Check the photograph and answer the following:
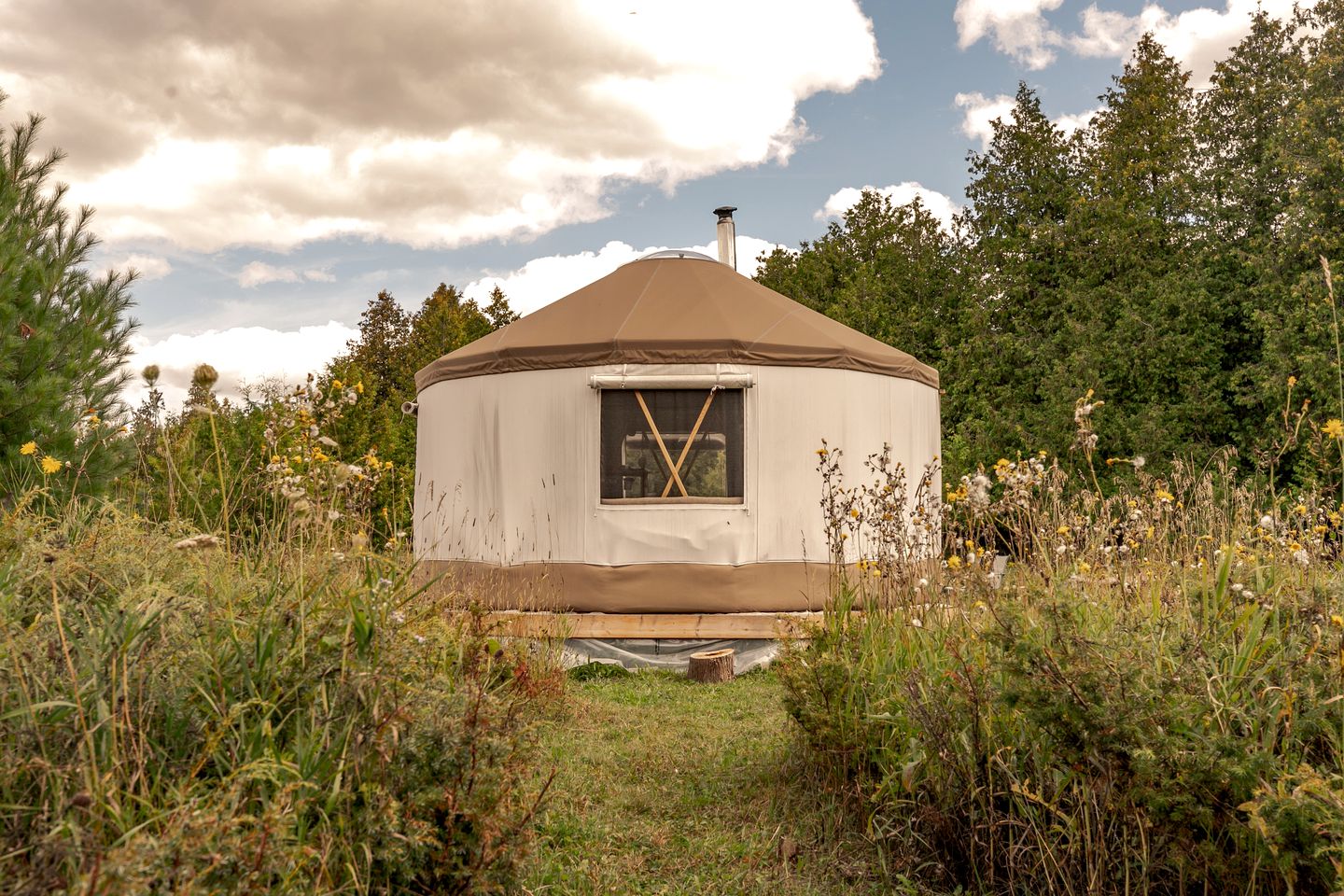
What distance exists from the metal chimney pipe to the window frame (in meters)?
2.22

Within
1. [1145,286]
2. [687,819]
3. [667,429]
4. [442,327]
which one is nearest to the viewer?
[687,819]

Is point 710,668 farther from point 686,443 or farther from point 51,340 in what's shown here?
point 51,340

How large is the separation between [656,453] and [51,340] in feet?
11.4

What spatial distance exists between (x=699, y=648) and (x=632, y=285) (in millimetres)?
2518

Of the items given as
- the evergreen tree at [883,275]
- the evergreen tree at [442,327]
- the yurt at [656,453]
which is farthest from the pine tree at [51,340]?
the evergreen tree at [883,275]

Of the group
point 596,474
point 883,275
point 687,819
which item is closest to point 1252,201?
point 883,275

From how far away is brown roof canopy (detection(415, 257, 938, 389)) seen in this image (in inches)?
257

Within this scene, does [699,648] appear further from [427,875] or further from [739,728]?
[427,875]

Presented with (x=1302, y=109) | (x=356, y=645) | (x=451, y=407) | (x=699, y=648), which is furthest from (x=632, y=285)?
(x=1302, y=109)

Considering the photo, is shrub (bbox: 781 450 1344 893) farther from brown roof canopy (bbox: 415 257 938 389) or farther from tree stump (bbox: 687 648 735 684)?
brown roof canopy (bbox: 415 257 938 389)

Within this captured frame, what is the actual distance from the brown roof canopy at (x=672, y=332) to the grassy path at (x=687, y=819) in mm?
2527

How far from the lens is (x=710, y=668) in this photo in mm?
6004

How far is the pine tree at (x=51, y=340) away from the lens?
209 inches

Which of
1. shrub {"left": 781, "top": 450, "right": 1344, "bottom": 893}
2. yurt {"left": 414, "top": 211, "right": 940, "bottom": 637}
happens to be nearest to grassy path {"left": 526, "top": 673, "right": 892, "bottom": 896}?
shrub {"left": 781, "top": 450, "right": 1344, "bottom": 893}
